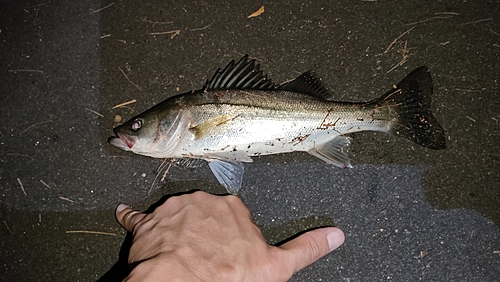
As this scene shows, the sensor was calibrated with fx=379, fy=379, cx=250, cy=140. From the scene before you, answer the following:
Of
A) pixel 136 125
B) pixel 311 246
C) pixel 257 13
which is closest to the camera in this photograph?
pixel 311 246

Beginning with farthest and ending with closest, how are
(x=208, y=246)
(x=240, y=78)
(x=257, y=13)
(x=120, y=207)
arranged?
1. (x=257, y=13)
2. (x=120, y=207)
3. (x=240, y=78)
4. (x=208, y=246)

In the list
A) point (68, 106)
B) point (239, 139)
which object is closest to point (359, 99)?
point (239, 139)

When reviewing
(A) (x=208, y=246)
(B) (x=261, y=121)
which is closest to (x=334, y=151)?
(B) (x=261, y=121)

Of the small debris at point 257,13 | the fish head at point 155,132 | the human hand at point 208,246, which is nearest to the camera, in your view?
the human hand at point 208,246

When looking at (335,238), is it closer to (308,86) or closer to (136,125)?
(308,86)

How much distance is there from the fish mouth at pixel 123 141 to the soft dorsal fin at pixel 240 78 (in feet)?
2.53

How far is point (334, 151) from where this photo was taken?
338 cm

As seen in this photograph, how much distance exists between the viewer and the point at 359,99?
3.58 metres

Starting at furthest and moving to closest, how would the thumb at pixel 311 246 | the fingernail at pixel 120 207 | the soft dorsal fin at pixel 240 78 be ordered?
1. the fingernail at pixel 120 207
2. the soft dorsal fin at pixel 240 78
3. the thumb at pixel 311 246

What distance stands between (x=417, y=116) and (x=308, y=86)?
3.21 ft

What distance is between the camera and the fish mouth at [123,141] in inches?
126

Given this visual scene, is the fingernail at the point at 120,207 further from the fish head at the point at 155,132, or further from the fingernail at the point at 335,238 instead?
the fingernail at the point at 335,238

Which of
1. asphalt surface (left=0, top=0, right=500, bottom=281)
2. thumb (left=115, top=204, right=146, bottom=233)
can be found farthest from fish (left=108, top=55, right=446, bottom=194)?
thumb (left=115, top=204, right=146, bottom=233)

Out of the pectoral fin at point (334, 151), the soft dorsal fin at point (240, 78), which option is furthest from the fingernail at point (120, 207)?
the pectoral fin at point (334, 151)
